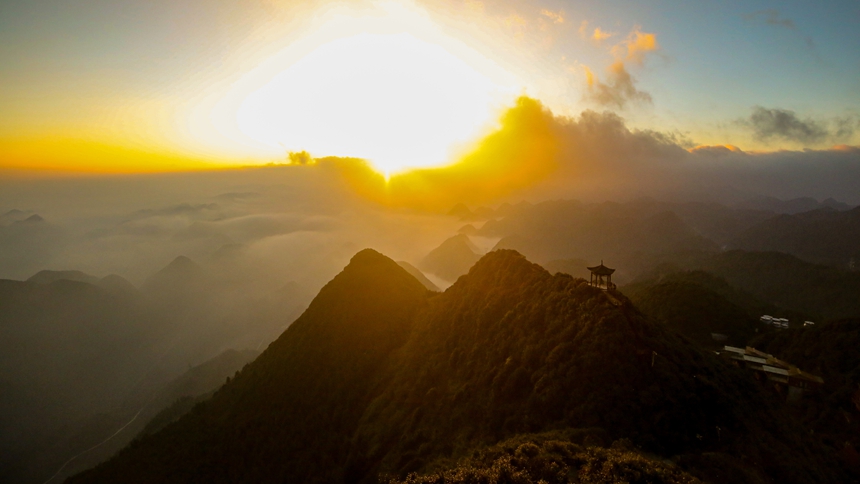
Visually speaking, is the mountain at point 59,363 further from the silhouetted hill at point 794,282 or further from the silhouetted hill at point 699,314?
the silhouetted hill at point 794,282

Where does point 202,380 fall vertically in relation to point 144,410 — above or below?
above

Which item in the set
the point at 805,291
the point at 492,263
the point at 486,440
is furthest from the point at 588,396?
the point at 805,291

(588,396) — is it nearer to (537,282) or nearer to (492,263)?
(537,282)

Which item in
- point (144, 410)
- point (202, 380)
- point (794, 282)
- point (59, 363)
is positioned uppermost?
point (794, 282)

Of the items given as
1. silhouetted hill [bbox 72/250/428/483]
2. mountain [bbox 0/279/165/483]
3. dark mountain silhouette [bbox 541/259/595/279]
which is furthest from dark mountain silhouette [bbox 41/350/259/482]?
dark mountain silhouette [bbox 541/259/595/279]

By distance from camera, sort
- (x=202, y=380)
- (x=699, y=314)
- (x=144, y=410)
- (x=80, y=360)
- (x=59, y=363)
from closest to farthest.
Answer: (x=699, y=314) < (x=202, y=380) < (x=144, y=410) < (x=59, y=363) < (x=80, y=360)

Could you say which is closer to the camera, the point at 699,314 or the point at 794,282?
the point at 699,314

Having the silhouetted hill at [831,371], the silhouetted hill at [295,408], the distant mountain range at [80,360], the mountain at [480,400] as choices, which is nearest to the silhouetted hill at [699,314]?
the silhouetted hill at [831,371]

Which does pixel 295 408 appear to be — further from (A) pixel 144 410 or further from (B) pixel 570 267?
(B) pixel 570 267

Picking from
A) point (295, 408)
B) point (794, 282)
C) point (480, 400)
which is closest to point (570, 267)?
point (794, 282)

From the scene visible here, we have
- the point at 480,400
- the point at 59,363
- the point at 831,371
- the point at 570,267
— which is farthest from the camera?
the point at 570,267
